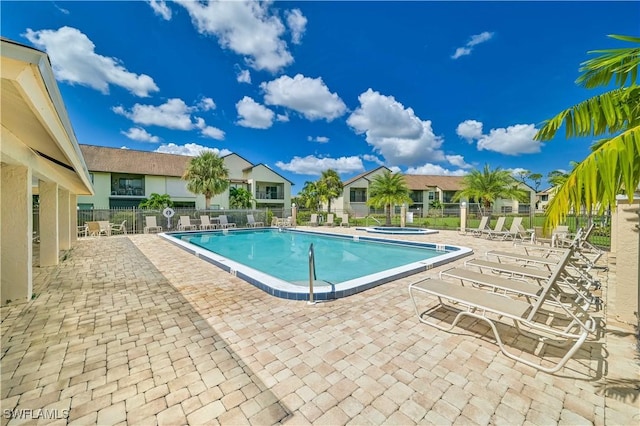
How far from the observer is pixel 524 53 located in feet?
41.9

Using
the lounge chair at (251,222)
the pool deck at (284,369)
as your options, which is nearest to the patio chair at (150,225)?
the lounge chair at (251,222)

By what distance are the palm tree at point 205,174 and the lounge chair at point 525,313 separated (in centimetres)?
2184

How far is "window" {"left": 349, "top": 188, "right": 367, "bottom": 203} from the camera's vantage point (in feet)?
126

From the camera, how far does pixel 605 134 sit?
3428mm

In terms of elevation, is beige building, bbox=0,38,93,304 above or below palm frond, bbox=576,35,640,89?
below

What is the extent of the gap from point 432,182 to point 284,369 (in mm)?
46613

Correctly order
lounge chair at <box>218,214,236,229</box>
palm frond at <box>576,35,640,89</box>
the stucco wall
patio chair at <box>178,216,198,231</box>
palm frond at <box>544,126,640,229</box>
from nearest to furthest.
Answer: palm frond at <box>544,126,640,229</box> < palm frond at <box>576,35,640,89</box> < the stucco wall < patio chair at <box>178,216,198,231</box> < lounge chair at <box>218,214,236,229</box>

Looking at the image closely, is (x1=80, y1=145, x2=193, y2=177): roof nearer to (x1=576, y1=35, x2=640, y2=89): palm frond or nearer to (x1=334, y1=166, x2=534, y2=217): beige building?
(x1=334, y1=166, x2=534, y2=217): beige building

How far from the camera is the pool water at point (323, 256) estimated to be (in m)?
8.43

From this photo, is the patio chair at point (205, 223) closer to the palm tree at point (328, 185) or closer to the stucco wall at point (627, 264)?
the palm tree at point (328, 185)

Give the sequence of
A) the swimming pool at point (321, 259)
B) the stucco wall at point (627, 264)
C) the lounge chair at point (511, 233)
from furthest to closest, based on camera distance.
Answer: the lounge chair at point (511, 233) < the swimming pool at point (321, 259) < the stucco wall at point (627, 264)

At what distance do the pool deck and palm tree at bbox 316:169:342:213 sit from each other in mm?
29178

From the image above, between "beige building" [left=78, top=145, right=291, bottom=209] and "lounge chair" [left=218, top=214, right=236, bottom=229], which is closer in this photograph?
"lounge chair" [left=218, top=214, right=236, bottom=229]

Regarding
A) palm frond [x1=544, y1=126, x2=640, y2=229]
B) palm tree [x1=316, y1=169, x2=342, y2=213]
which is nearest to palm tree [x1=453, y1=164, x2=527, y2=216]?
palm tree [x1=316, y1=169, x2=342, y2=213]
